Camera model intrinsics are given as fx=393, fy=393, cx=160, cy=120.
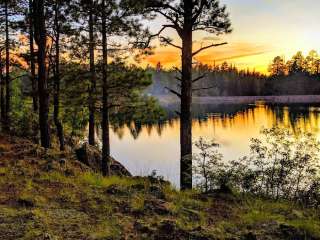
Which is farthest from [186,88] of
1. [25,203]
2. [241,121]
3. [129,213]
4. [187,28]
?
[241,121]

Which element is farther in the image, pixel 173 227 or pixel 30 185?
pixel 30 185

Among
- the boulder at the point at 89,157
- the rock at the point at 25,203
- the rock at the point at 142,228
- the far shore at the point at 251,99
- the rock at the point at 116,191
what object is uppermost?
the far shore at the point at 251,99

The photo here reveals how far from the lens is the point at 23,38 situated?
983 inches

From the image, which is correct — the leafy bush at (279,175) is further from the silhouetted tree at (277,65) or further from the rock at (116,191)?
the silhouetted tree at (277,65)

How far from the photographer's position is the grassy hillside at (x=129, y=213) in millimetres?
6098

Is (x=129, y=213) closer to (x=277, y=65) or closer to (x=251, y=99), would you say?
(x=251, y=99)

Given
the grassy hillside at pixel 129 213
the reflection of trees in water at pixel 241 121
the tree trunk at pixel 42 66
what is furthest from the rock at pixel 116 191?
the reflection of trees in water at pixel 241 121

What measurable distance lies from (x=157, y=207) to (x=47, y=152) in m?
8.09

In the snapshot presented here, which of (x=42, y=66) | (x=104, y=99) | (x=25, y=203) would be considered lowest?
(x=25, y=203)

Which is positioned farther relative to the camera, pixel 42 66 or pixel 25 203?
pixel 42 66

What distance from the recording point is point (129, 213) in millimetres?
7148

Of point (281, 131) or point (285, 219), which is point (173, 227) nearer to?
point (285, 219)

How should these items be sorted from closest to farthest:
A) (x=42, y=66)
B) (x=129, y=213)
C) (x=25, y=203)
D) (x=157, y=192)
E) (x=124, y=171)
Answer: (x=129, y=213), (x=25, y=203), (x=157, y=192), (x=42, y=66), (x=124, y=171)

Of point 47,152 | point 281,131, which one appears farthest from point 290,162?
point 47,152
